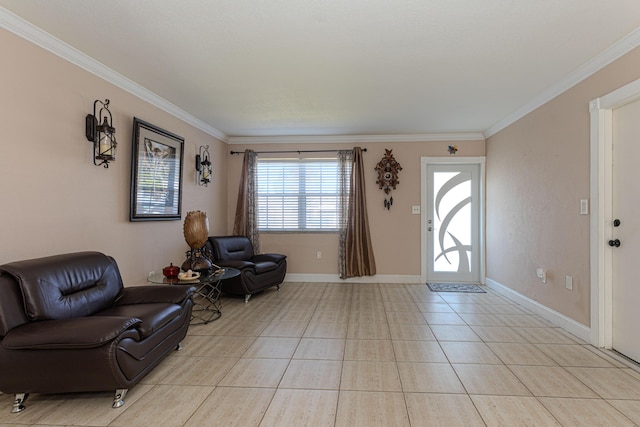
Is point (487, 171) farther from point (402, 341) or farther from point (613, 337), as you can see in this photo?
point (402, 341)

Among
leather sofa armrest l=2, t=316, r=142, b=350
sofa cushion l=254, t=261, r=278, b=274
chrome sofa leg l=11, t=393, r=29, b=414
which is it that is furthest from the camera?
sofa cushion l=254, t=261, r=278, b=274

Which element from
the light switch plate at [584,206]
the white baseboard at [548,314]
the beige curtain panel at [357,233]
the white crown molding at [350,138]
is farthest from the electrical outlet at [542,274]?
the white crown molding at [350,138]

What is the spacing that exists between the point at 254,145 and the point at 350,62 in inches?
124

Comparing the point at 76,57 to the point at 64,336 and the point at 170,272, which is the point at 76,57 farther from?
the point at 64,336

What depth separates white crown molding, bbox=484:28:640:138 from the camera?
235 centimetres

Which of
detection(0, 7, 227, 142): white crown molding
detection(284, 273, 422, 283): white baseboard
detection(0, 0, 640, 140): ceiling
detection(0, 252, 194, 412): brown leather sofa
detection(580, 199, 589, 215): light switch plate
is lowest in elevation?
detection(284, 273, 422, 283): white baseboard

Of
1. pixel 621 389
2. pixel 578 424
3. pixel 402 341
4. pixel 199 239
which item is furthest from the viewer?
pixel 199 239

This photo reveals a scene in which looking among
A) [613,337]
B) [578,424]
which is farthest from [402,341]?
[613,337]

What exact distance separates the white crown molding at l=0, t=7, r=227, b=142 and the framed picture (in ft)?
1.08

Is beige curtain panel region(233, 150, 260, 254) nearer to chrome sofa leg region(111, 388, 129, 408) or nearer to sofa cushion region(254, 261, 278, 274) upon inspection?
sofa cushion region(254, 261, 278, 274)

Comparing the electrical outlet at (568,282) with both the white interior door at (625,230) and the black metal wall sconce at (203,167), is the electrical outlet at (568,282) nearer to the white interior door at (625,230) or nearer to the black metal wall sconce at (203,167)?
the white interior door at (625,230)

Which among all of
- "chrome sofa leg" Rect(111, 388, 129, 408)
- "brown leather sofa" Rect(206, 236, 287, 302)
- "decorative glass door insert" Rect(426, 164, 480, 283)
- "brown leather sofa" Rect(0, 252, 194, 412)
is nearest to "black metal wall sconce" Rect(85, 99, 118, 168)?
"brown leather sofa" Rect(0, 252, 194, 412)

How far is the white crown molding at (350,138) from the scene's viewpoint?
5.14 m

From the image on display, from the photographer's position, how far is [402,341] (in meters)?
2.83
